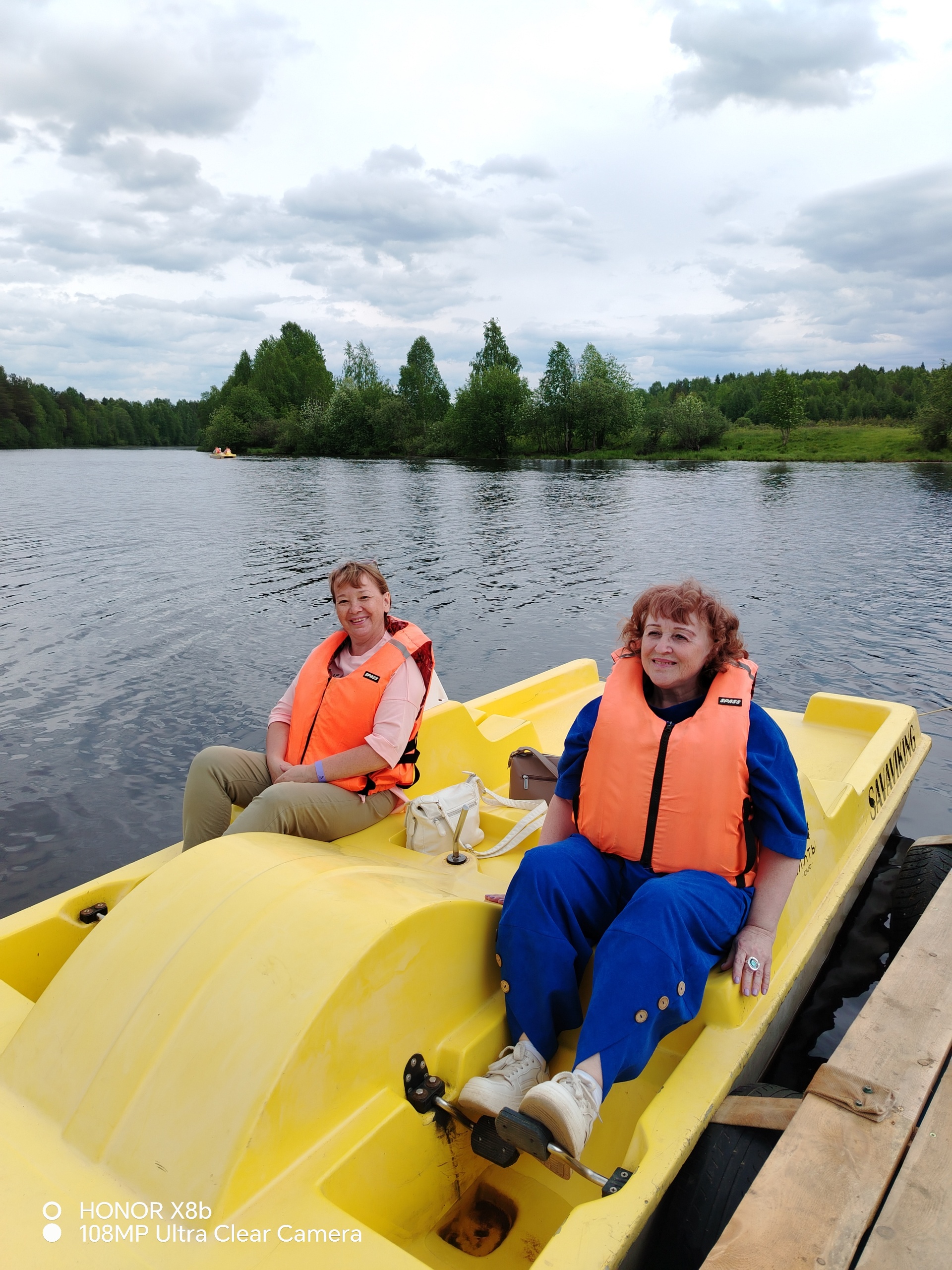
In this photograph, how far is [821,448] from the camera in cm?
4134

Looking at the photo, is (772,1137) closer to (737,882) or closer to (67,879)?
(737,882)

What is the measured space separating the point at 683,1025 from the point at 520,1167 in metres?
0.53

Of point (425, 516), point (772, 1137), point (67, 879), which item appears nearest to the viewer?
point (772, 1137)

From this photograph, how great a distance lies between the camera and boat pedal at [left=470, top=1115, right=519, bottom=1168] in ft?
5.47

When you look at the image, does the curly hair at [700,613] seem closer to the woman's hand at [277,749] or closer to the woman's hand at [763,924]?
the woman's hand at [763,924]

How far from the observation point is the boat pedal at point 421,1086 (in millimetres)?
1720

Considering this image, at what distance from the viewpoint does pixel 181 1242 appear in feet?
4.51

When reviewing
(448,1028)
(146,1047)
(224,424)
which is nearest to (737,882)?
(448,1028)

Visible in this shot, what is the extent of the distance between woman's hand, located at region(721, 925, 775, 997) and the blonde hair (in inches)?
61.4

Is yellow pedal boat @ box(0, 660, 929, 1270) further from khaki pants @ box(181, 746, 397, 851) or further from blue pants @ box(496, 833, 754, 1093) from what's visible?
khaki pants @ box(181, 746, 397, 851)

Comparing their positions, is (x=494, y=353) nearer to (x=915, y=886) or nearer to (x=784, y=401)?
(x=784, y=401)

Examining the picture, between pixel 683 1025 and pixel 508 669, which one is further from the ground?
pixel 683 1025

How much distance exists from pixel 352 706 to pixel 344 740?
131 millimetres

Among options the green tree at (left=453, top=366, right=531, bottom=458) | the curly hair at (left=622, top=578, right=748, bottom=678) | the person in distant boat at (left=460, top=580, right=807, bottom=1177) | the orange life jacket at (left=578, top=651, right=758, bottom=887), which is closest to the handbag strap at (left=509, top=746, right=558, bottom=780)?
the person in distant boat at (left=460, top=580, right=807, bottom=1177)
